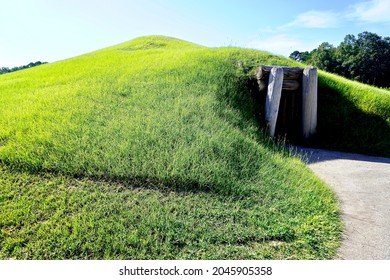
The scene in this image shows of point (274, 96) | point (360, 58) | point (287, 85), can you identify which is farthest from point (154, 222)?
point (360, 58)

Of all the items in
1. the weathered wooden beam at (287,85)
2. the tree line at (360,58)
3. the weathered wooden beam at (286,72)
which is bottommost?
the weathered wooden beam at (287,85)

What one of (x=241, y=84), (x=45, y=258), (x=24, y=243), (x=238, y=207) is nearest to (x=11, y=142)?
(x=24, y=243)

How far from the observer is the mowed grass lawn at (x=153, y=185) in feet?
11.1

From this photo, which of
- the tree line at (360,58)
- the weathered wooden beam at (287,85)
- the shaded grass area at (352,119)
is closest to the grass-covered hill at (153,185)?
the weathered wooden beam at (287,85)

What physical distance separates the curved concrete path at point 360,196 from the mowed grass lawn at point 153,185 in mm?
251

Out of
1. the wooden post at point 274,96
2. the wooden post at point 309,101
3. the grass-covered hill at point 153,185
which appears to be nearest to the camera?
the grass-covered hill at point 153,185

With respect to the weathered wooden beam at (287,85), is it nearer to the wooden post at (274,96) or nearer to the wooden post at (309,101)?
the wooden post at (309,101)

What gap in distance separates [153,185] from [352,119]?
23.6 feet

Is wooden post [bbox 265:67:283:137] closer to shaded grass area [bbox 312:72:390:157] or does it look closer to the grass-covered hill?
the grass-covered hill

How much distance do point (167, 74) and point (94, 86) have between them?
233 cm

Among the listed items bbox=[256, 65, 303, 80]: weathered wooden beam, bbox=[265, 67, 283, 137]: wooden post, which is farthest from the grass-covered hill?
bbox=[256, 65, 303, 80]: weathered wooden beam

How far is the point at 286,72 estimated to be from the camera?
7.76 meters

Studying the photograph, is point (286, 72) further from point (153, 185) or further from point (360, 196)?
point (153, 185)

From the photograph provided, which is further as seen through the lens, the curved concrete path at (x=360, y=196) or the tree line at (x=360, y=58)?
the tree line at (x=360, y=58)
